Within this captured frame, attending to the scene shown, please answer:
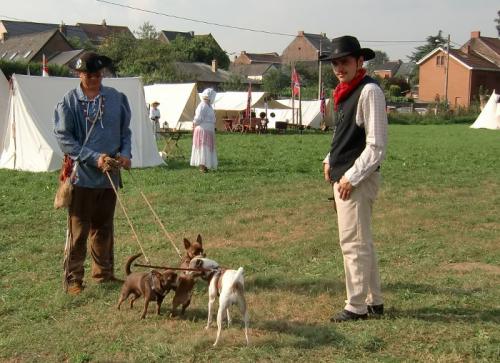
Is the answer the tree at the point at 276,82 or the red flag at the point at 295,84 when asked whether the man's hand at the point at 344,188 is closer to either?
the red flag at the point at 295,84

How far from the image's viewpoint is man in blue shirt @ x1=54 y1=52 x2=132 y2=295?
4938 millimetres

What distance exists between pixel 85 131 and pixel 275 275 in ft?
7.11

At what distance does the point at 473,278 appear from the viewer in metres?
5.56

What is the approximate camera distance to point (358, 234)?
165 inches

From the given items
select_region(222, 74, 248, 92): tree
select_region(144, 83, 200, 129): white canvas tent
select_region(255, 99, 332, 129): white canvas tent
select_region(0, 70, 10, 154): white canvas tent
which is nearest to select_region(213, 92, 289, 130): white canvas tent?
select_region(255, 99, 332, 129): white canvas tent

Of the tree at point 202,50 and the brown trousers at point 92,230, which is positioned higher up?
the tree at point 202,50

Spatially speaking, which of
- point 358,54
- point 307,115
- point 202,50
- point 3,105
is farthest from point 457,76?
point 358,54

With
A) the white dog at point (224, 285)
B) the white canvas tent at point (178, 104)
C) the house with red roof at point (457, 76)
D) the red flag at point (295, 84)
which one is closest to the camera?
the white dog at point (224, 285)

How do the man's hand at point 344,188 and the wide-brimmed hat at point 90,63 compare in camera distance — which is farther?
the wide-brimmed hat at point 90,63

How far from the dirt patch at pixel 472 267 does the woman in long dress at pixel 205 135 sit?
7.80 meters

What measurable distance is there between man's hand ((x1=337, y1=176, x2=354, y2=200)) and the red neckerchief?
546 millimetres

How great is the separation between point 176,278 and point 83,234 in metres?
1.26

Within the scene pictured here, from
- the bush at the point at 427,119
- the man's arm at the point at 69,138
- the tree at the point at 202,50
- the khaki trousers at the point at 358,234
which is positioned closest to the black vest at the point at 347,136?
the khaki trousers at the point at 358,234

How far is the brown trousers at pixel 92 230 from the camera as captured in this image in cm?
516
